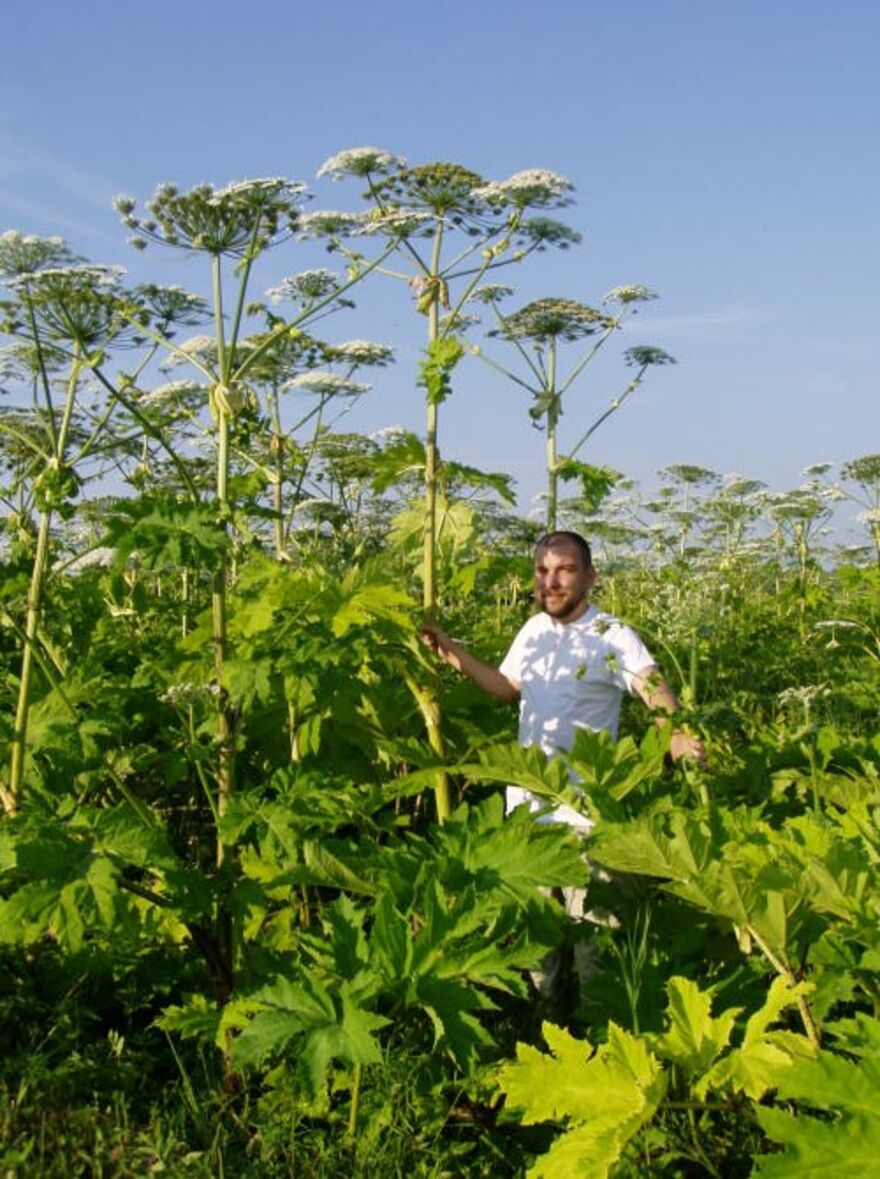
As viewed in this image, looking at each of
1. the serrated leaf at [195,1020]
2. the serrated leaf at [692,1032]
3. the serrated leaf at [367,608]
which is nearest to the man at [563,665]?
the serrated leaf at [367,608]

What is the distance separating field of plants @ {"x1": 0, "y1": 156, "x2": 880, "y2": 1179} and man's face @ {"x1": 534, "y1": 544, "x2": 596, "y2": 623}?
1.36ft

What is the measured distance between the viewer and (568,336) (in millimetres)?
7539

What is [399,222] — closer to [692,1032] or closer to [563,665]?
[563,665]

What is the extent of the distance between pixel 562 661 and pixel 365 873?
183 cm

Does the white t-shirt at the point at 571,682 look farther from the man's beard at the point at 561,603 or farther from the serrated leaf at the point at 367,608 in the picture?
the serrated leaf at the point at 367,608

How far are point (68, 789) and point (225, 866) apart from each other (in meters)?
0.67

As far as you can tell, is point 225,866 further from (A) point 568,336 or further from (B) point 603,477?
(A) point 568,336

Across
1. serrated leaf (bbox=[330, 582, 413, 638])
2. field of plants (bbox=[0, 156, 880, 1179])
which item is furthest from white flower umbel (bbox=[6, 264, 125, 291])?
serrated leaf (bbox=[330, 582, 413, 638])

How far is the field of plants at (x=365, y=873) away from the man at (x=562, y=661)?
0.29m

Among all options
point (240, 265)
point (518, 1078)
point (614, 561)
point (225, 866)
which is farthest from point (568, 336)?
point (518, 1078)

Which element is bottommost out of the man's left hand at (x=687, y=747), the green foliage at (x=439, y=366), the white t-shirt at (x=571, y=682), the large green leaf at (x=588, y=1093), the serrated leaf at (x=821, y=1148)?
the large green leaf at (x=588, y=1093)

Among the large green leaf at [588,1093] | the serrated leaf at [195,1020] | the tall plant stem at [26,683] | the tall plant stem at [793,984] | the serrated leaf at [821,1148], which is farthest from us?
the tall plant stem at [26,683]

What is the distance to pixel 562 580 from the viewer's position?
5574 mm

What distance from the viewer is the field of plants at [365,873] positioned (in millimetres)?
3332
